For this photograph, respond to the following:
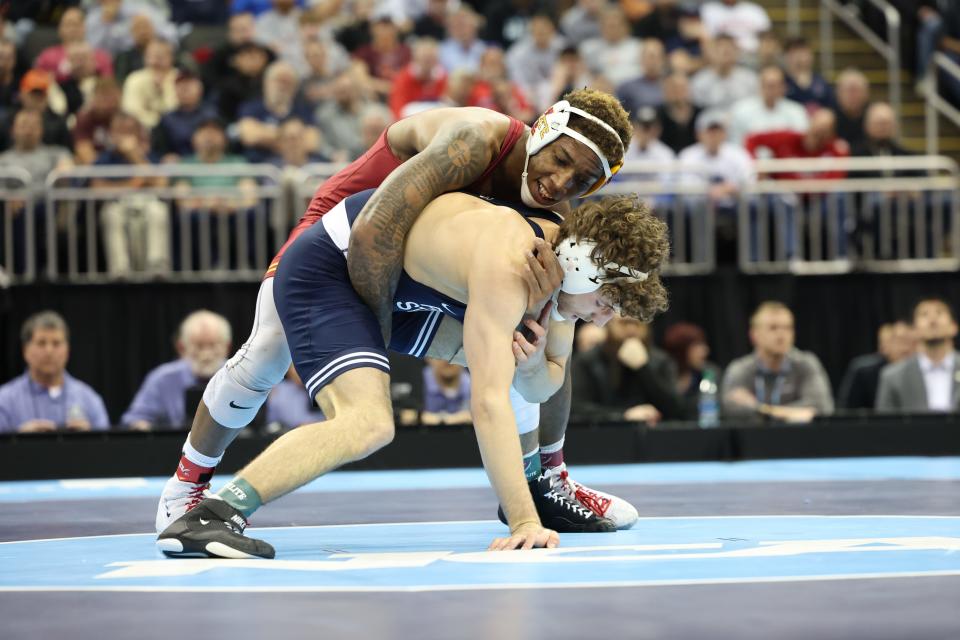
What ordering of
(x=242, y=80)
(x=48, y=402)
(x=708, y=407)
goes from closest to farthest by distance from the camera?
(x=48, y=402), (x=708, y=407), (x=242, y=80)

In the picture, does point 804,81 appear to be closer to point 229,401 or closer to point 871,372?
point 871,372

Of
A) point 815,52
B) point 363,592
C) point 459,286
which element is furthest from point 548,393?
point 815,52

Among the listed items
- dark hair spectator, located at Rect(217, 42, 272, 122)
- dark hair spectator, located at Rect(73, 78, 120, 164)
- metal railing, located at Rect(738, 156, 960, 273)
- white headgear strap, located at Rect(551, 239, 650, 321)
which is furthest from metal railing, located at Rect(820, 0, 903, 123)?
white headgear strap, located at Rect(551, 239, 650, 321)

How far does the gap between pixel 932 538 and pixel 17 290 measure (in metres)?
6.44

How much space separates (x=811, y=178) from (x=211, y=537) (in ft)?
23.5

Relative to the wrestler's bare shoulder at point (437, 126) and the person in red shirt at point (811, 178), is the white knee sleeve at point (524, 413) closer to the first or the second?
the wrestler's bare shoulder at point (437, 126)

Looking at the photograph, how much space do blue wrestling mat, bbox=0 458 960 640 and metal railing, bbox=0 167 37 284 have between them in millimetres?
3676

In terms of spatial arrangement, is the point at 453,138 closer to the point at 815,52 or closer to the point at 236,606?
the point at 236,606

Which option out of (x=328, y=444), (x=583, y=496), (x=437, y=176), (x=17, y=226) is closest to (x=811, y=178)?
(x=17, y=226)

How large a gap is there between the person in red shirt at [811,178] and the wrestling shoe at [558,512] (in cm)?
543

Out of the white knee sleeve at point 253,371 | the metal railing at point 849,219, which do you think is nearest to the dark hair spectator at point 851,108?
the metal railing at point 849,219

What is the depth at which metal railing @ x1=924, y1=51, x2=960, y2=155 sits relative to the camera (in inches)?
468

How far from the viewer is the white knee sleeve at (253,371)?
4270mm

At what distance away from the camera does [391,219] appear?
3980 millimetres
